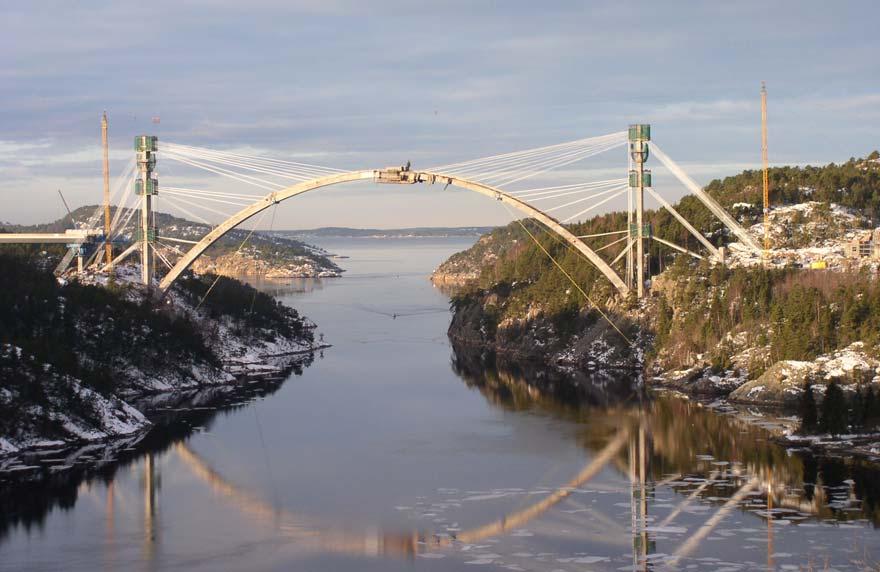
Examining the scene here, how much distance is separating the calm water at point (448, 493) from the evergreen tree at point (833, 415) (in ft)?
8.08

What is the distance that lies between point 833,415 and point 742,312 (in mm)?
20668

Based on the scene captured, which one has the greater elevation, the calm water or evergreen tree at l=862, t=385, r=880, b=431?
evergreen tree at l=862, t=385, r=880, b=431

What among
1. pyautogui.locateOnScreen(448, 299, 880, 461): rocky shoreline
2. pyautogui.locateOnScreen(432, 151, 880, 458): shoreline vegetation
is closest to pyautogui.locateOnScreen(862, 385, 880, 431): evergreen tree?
pyautogui.locateOnScreen(432, 151, 880, 458): shoreline vegetation

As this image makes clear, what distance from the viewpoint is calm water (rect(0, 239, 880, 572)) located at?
33.8 metres

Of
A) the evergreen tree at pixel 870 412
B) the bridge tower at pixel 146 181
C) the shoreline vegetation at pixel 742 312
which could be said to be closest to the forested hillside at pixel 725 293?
the shoreline vegetation at pixel 742 312

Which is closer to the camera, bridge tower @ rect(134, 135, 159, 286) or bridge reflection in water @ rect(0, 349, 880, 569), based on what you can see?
bridge reflection in water @ rect(0, 349, 880, 569)

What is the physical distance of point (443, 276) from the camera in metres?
192

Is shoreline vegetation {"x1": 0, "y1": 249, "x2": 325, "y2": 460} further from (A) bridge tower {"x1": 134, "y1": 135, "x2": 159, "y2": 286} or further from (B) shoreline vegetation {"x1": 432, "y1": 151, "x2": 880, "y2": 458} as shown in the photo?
(B) shoreline vegetation {"x1": 432, "y1": 151, "x2": 880, "y2": 458}

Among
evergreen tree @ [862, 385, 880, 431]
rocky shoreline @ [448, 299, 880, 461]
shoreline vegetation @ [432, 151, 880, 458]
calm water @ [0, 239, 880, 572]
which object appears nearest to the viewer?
calm water @ [0, 239, 880, 572]

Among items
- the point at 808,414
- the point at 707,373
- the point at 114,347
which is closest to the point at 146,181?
the point at 114,347

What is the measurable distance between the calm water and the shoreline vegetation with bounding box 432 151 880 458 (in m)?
3.98

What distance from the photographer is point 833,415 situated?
49.0m

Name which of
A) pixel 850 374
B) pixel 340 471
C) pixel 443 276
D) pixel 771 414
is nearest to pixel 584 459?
pixel 340 471

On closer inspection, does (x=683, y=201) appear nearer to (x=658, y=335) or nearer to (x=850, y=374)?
(x=658, y=335)
